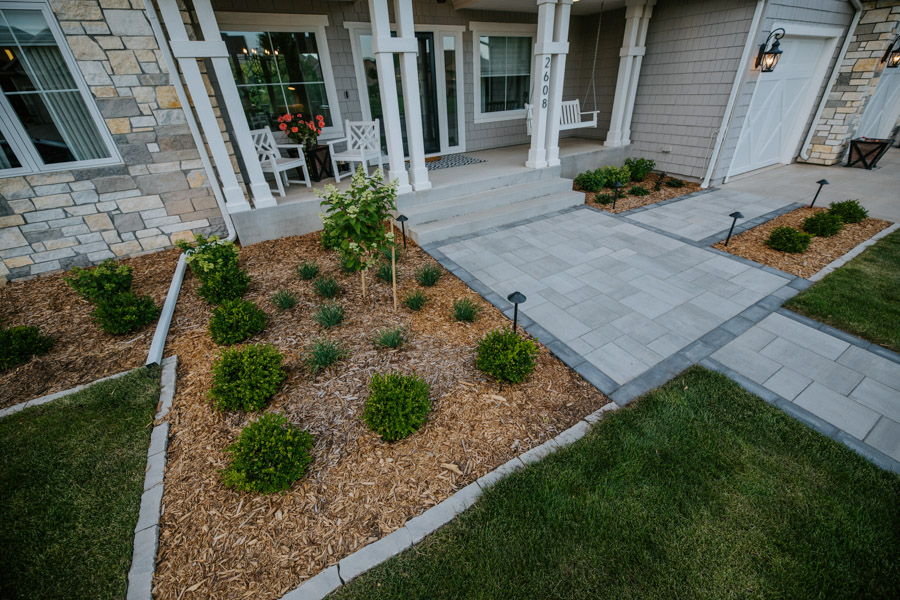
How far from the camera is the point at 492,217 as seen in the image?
19.1 ft

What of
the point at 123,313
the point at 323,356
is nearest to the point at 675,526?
the point at 323,356

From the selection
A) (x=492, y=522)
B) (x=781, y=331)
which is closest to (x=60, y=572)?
(x=492, y=522)

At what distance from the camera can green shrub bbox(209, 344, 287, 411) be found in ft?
8.96

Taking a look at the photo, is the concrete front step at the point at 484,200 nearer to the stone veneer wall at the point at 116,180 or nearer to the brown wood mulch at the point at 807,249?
the brown wood mulch at the point at 807,249

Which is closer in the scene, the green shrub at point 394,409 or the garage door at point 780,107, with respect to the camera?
the green shrub at point 394,409

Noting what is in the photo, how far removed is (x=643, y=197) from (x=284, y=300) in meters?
6.47

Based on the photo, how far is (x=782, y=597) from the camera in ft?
5.95

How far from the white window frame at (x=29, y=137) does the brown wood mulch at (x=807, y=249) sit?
25.8 ft

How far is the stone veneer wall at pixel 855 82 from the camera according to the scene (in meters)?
7.45

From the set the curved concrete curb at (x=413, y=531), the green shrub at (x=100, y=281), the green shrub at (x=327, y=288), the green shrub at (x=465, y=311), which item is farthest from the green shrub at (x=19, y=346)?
the green shrub at (x=465, y=311)

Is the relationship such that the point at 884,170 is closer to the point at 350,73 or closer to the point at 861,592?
the point at 861,592

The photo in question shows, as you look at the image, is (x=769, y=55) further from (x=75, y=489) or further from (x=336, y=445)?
(x=75, y=489)

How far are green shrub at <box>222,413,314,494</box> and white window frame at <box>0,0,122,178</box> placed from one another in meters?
4.51

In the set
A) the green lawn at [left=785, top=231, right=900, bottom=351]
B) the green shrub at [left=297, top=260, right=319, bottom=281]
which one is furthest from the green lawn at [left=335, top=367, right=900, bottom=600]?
the green shrub at [left=297, top=260, right=319, bottom=281]
